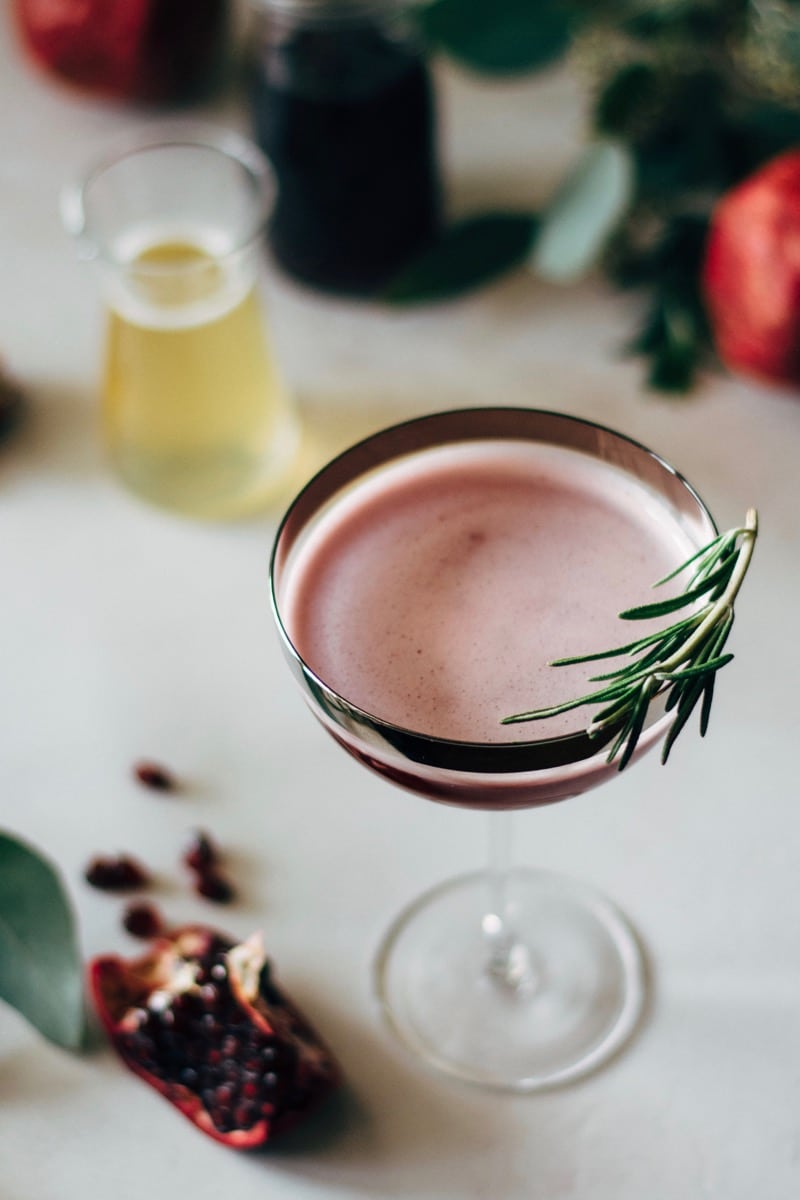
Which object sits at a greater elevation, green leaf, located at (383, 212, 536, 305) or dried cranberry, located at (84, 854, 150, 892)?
green leaf, located at (383, 212, 536, 305)

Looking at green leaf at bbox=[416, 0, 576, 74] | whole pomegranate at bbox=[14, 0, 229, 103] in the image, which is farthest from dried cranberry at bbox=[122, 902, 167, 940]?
whole pomegranate at bbox=[14, 0, 229, 103]

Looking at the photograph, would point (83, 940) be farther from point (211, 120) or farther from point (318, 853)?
point (211, 120)

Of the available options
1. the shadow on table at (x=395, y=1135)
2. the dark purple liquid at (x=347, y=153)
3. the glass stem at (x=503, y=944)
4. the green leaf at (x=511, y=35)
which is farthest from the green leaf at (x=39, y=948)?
the green leaf at (x=511, y=35)

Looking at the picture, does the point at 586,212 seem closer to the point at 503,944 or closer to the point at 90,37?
the point at 90,37

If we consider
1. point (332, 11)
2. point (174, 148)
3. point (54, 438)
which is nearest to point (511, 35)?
point (332, 11)

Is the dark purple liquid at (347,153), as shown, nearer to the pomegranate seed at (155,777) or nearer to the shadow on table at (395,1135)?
the pomegranate seed at (155,777)

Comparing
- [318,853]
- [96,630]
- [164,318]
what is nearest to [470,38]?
[164,318]

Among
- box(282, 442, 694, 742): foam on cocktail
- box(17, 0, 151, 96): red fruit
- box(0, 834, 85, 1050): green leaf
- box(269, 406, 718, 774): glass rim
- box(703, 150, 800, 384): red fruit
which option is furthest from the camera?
box(17, 0, 151, 96): red fruit

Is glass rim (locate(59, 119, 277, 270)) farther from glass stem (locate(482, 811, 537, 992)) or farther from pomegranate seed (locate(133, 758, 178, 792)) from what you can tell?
glass stem (locate(482, 811, 537, 992))

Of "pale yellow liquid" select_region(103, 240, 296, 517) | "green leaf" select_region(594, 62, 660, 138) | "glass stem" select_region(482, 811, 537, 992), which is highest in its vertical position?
"green leaf" select_region(594, 62, 660, 138)
